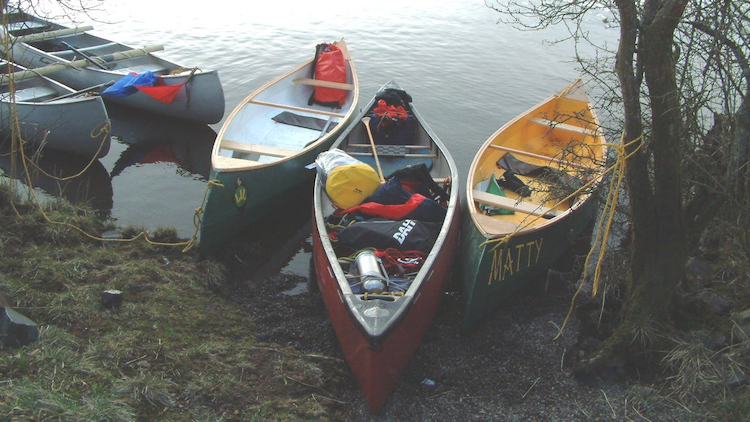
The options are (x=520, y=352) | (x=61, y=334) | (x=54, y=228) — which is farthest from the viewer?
(x=54, y=228)

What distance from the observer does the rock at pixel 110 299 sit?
16.5 ft

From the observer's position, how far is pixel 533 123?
A: 29.3 feet

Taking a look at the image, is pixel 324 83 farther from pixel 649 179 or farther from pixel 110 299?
pixel 649 179

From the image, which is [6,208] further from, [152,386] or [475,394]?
[475,394]

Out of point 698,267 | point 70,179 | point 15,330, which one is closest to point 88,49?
point 70,179

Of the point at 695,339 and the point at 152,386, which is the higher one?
the point at 695,339

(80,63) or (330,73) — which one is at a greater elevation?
(330,73)

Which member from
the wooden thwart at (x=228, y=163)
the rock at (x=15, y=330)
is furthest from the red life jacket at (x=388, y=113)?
the rock at (x=15, y=330)

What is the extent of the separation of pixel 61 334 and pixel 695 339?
16.3 feet

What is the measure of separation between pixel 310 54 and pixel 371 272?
450 inches

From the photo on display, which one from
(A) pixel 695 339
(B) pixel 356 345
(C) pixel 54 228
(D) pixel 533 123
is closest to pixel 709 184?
(A) pixel 695 339

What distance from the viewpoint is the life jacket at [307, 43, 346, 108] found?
10297mm

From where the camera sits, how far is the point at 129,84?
32.4 ft

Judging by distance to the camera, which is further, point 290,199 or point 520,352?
point 290,199
